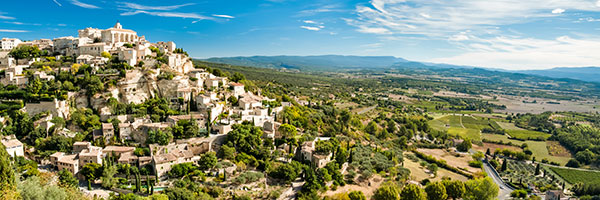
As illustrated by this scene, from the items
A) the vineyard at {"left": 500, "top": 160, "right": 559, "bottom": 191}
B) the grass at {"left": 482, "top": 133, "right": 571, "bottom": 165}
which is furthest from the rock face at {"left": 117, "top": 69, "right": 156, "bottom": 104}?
the grass at {"left": 482, "top": 133, "right": 571, "bottom": 165}

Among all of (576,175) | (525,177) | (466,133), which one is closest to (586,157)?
(576,175)

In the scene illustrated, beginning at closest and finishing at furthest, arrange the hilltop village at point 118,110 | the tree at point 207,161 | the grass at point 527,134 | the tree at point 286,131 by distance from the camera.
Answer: the hilltop village at point 118,110 → the tree at point 207,161 → the tree at point 286,131 → the grass at point 527,134

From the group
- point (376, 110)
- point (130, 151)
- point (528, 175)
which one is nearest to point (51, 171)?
point (130, 151)

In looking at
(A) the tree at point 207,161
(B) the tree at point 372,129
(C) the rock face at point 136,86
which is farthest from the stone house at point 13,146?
A: (B) the tree at point 372,129

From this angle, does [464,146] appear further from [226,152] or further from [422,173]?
[226,152]

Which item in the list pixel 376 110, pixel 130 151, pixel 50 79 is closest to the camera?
pixel 130 151

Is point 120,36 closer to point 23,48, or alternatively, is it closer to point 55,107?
point 23,48

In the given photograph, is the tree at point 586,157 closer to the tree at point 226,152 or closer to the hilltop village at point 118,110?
the hilltop village at point 118,110
